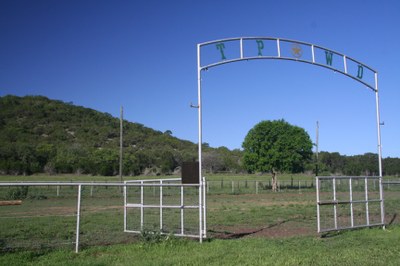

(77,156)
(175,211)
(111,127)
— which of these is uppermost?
(111,127)

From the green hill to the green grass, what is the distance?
203 feet

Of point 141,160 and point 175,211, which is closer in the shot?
point 175,211

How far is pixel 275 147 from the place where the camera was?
4838 centimetres

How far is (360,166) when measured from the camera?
264 feet

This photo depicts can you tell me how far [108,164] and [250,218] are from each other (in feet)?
190

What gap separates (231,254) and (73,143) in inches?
3542

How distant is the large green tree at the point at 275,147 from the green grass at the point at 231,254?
36207 mm

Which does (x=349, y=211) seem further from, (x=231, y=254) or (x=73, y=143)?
(x=73, y=143)

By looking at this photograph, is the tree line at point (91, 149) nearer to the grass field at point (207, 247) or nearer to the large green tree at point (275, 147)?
the large green tree at point (275, 147)

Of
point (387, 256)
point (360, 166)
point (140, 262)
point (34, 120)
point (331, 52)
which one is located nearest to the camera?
point (140, 262)

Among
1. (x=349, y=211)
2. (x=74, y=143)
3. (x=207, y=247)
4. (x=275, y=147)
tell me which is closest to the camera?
→ (x=207, y=247)

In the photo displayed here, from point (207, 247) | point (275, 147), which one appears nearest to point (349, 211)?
point (207, 247)

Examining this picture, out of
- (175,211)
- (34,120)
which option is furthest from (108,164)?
(175,211)

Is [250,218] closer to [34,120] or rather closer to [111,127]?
[34,120]
